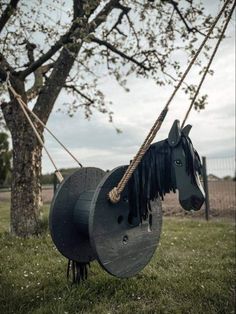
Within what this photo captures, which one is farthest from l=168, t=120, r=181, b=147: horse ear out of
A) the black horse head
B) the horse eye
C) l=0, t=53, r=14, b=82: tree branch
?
l=0, t=53, r=14, b=82: tree branch

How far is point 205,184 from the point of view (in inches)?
445

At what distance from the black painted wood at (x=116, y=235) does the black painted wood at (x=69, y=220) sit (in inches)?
23.8

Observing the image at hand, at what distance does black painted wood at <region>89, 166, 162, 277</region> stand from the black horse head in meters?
0.16

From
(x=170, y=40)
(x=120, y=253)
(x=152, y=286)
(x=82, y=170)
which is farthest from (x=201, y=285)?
(x=170, y=40)

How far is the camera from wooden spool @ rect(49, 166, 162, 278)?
352 cm

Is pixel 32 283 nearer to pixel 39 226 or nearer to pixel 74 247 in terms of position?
pixel 74 247

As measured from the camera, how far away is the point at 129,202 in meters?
3.79

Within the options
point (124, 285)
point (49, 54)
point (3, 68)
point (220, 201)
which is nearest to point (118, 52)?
point (49, 54)

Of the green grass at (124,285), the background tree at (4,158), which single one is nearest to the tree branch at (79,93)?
the green grass at (124,285)

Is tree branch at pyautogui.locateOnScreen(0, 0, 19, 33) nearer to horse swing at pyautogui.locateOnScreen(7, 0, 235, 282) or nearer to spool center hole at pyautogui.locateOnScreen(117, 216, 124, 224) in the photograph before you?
horse swing at pyautogui.locateOnScreen(7, 0, 235, 282)

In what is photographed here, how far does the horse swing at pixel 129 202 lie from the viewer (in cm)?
339

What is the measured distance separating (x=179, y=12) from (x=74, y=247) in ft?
23.8

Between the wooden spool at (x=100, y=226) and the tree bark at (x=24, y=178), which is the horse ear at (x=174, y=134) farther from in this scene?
the tree bark at (x=24, y=178)

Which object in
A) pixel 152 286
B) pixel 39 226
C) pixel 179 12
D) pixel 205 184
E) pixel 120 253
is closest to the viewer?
pixel 120 253
